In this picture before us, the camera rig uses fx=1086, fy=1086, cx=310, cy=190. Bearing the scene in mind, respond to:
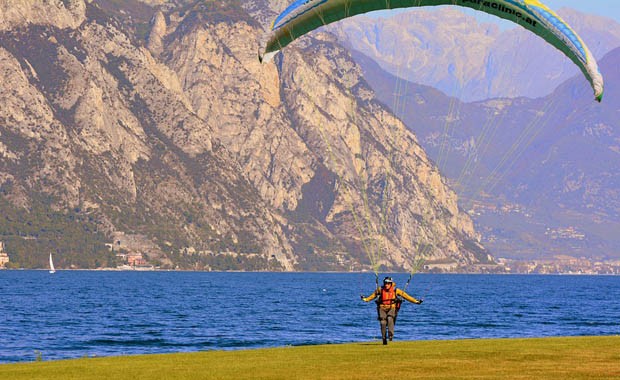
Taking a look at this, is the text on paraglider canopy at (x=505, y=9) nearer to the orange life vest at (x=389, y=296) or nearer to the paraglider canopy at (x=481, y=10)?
the paraglider canopy at (x=481, y=10)

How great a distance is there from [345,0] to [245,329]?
6569 cm

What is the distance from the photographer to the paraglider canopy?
35219 mm

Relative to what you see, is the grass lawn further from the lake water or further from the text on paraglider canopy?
the lake water

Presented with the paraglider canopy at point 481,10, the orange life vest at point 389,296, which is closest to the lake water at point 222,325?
the orange life vest at point 389,296

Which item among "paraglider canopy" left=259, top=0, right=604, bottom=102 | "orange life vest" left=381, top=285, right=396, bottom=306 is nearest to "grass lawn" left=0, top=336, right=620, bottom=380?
"orange life vest" left=381, top=285, right=396, bottom=306

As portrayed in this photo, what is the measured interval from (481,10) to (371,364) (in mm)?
13611

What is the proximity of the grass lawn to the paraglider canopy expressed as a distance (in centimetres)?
851

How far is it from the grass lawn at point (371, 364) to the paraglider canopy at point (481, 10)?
8.51m

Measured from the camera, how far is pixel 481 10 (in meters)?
37.8

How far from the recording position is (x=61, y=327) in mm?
100938

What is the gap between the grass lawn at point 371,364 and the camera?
28891 millimetres

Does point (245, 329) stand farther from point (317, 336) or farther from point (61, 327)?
point (61, 327)

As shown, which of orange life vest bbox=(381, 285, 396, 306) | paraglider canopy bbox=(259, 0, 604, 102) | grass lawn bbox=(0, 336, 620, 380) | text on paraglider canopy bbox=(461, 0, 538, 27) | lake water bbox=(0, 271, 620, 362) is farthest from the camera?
lake water bbox=(0, 271, 620, 362)

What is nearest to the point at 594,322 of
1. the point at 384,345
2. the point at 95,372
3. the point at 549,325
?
the point at 549,325
